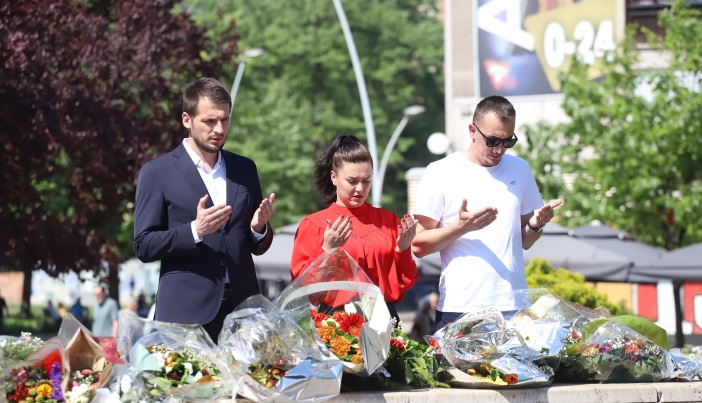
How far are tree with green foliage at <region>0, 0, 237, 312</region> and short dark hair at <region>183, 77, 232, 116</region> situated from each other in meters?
7.47

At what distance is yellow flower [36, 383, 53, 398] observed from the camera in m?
4.60

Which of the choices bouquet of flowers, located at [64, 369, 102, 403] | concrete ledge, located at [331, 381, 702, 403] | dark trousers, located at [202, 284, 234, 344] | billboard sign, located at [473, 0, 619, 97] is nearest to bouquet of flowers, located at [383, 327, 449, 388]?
concrete ledge, located at [331, 381, 702, 403]

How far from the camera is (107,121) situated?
14.6 metres

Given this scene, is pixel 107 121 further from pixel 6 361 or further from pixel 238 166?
pixel 6 361

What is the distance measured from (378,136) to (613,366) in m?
43.2

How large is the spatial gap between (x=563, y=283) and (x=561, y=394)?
9409 millimetres

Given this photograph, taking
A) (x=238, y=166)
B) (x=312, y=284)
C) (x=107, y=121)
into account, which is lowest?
(x=312, y=284)

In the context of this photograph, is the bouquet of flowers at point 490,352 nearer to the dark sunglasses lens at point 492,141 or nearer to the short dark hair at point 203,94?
the dark sunglasses lens at point 492,141

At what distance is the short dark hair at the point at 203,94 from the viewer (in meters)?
5.59

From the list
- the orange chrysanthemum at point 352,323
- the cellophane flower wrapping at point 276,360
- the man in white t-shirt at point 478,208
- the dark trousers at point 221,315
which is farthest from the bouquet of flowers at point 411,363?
the dark trousers at point 221,315

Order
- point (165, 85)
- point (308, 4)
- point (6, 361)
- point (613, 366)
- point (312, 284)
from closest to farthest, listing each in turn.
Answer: point (6, 361) < point (312, 284) < point (613, 366) < point (165, 85) < point (308, 4)

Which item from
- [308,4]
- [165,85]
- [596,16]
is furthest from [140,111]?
[308,4]

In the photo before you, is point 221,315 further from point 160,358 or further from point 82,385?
point 82,385

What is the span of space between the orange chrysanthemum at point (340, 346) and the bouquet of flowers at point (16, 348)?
1.16 metres
